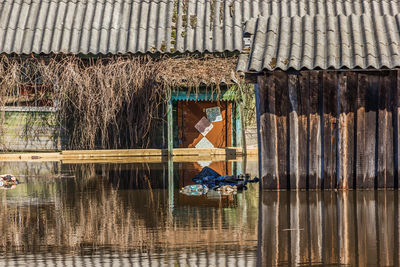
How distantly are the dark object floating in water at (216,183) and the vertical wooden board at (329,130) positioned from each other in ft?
5.64

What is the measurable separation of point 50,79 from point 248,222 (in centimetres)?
1500

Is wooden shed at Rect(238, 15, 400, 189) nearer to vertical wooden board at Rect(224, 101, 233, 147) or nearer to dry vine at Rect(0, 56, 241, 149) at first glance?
dry vine at Rect(0, 56, 241, 149)

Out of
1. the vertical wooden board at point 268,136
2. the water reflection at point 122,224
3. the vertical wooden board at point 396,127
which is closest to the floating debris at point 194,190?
the water reflection at point 122,224

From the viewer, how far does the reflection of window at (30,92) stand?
81.8 ft

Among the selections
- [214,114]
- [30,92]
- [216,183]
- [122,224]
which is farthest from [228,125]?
[122,224]

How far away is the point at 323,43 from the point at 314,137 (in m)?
1.69

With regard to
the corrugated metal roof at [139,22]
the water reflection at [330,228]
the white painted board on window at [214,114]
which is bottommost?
the water reflection at [330,228]

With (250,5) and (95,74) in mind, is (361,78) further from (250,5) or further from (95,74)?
(250,5)

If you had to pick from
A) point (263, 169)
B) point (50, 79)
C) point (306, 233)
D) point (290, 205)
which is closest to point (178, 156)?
point (50, 79)

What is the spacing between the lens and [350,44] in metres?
14.1

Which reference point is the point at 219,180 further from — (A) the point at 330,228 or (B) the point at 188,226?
(A) the point at 330,228

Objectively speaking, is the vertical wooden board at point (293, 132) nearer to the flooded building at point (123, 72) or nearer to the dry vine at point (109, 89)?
the flooded building at point (123, 72)

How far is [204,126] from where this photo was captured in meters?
24.6

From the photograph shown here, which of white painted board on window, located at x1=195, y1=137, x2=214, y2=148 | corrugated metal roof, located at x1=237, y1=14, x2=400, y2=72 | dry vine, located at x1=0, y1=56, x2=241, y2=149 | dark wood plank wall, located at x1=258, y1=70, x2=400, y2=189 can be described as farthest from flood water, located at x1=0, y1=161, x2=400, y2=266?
white painted board on window, located at x1=195, y1=137, x2=214, y2=148
